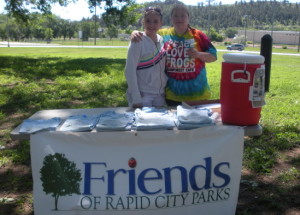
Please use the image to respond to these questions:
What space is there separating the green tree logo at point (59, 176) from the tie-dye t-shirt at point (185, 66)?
1179 millimetres

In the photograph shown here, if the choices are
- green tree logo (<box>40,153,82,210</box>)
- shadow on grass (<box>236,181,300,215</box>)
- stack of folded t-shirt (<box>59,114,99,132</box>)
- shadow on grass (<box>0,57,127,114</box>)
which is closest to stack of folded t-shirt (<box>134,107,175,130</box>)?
stack of folded t-shirt (<box>59,114,99,132</box>)

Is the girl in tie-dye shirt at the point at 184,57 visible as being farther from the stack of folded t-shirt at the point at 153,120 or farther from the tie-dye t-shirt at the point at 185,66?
the stack of folded t-shirt at the point at 153,120

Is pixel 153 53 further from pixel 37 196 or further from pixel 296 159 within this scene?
pixel 296 159

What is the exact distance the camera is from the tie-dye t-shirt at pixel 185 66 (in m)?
2.93

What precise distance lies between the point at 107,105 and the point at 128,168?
4.16 metres

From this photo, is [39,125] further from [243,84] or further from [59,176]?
[243,84]

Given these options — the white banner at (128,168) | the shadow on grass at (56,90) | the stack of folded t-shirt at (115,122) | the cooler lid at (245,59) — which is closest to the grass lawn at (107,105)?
the shadow on grass at (56,90)

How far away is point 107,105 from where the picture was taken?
6449 mm

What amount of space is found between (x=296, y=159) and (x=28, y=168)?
3124 mm

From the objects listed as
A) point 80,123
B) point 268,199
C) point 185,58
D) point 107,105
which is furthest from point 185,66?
point 107,105

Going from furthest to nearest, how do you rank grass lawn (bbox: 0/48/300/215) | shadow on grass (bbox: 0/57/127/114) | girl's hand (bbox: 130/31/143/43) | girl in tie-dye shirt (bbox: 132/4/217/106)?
shadow on grass (bbox: 0/57/127/114), grass lawn (bbox: 0/48/300/215), girl in tie-dye shirt (bbox: 132/4/217/106), girl's hand (bbox: 130/31/143/43)

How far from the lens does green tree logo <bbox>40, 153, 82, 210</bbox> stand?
2.36 m

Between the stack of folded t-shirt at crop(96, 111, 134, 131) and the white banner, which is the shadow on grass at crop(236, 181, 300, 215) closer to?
the white banner

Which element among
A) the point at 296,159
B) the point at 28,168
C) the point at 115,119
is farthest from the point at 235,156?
the point at 28,168
